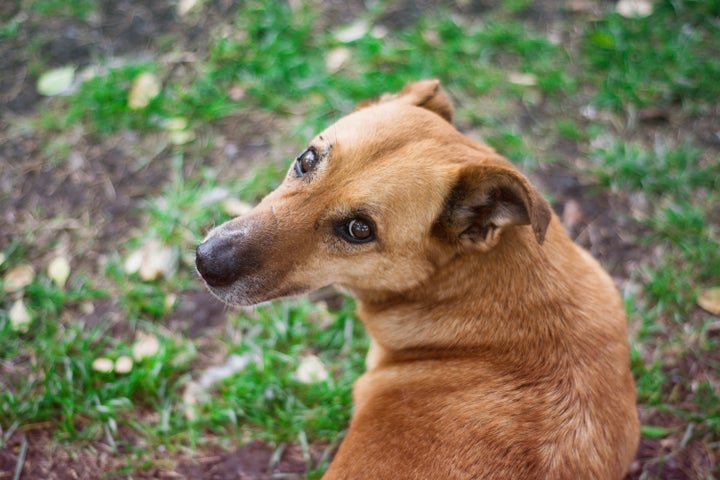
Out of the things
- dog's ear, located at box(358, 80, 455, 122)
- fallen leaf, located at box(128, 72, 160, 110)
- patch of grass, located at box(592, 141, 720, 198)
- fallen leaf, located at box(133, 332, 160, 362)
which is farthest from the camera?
fallen leaf, located at box(128, 72, 160, 110)

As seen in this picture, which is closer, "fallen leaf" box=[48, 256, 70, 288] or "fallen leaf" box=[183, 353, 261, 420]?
"fallen leaf" box=[183, 353, 261, 420]

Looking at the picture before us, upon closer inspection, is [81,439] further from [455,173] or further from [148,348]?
[455,173]

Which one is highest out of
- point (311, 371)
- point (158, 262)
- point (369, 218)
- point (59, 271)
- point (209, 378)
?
point (369, 218)

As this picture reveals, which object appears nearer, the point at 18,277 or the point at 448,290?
the point at 448,290

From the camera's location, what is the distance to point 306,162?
9.35ft

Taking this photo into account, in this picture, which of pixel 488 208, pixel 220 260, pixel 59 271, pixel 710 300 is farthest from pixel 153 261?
pixel 710 300

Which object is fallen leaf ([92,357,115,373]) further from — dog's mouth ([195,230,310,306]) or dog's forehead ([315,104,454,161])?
dog's forehead ([315,104,454,161])

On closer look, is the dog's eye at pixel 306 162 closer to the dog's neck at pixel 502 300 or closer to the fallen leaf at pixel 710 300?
the dog's neck at pixel 502 300

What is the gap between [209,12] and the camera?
5637mm

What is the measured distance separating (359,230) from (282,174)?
2.14 meters

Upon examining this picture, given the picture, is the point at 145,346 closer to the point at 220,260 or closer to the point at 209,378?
the point at 209,378

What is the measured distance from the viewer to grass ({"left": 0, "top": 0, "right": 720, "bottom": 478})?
11.8 feet

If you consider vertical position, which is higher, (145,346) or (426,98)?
(426,98)

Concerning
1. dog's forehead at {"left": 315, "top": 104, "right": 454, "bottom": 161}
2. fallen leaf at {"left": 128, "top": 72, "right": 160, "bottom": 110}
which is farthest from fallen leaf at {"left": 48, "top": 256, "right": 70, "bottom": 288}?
dog's forehead at {"left": 315, "top": 104, "right": 454, "bottom": 161}
